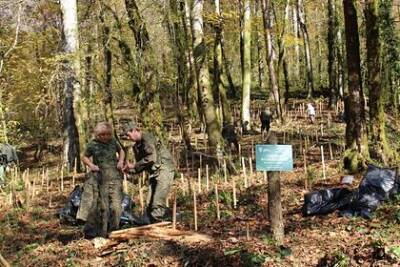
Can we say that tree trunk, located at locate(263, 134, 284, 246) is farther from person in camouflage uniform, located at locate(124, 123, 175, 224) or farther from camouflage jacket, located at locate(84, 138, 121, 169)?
camouflage jacket, located at locate(84, 138, 121, 169)

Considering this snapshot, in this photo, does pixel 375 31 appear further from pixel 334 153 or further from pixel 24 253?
pixel 24 253

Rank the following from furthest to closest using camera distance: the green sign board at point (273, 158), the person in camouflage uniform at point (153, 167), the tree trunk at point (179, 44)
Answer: the tree trunk at point (179, 44) < the person in camouflage uniform at point (153, 167) < the green sign board at point (273, 158)

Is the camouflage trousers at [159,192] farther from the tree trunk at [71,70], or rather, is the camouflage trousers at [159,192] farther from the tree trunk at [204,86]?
the tree trunk at [71,70]

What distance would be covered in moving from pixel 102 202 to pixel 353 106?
6.21m

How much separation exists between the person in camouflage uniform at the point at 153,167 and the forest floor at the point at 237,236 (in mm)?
493

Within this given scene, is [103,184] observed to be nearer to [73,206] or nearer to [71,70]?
[73,206]

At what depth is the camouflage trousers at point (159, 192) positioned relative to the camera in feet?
27.3

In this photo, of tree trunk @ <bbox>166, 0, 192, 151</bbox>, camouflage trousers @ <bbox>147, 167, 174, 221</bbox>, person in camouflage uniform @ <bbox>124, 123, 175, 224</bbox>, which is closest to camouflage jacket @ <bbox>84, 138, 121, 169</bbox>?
person in camouflage uniform @ <bbox>124, 123, 175, 224</bbox>

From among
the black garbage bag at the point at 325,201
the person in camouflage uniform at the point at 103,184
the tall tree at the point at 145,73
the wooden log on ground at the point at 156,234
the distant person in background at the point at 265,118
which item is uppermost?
the tall tree at the point at 145,73

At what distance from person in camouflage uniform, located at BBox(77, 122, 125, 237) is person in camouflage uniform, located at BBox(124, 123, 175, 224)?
263mm

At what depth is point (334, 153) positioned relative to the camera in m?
15.9

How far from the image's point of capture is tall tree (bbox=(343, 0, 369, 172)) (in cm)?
1131

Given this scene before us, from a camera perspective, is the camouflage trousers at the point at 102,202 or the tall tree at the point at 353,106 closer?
the camouflage trousers at the point at 102,202

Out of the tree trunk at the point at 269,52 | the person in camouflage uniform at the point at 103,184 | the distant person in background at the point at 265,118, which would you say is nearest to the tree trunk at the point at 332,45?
the tree trunk at the point at 269,52
